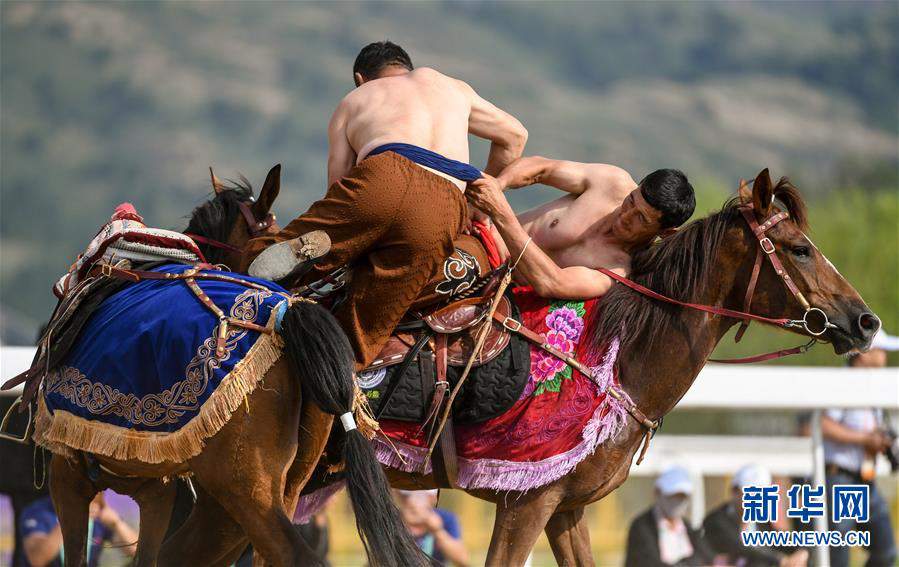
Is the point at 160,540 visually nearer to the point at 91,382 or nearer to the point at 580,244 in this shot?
the point at 91,382

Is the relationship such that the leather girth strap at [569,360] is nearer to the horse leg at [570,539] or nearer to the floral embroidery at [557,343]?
the floral embroidery at [557,343]

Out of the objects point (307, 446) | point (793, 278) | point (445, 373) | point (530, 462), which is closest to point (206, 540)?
point (307, 446)

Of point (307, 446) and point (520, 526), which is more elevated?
point (307, 446)

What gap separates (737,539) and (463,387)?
11.7 feet

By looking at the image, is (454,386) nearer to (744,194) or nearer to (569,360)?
(569,360)

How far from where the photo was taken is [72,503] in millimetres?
4949

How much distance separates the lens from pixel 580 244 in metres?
5.62

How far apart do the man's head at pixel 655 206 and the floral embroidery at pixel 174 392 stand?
175 cm

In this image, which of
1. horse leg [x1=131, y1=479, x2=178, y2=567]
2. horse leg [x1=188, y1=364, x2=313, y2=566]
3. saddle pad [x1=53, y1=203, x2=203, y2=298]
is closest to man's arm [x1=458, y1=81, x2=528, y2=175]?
saddle pad [x1=53, y1=203, x2=203, y2=298]

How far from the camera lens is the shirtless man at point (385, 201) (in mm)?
4691

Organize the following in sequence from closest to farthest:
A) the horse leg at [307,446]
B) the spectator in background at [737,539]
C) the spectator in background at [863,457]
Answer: the horse leg at [307,446] → the spectator in background at [737,539] → the spectator in background at [863,457]

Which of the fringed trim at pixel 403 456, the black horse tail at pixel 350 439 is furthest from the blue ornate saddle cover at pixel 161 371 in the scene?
the fringed trim at pixel 403 456

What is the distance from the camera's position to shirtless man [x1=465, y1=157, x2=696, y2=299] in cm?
525

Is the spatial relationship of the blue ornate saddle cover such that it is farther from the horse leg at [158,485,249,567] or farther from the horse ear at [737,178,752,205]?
the horse ear at [737,178,752,205]
